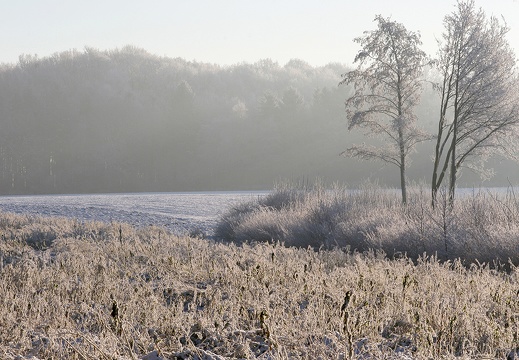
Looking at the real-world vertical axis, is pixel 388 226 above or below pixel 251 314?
above

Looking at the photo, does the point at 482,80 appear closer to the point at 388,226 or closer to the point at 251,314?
the point at 388,226

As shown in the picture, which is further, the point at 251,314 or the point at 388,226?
the point at 388,226

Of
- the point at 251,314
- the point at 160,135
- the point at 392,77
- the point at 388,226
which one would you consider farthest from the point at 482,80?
the point at 160,135

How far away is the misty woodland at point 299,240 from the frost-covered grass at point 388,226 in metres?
0.05

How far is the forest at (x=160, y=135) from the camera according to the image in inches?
2089

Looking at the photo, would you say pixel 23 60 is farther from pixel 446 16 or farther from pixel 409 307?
pixel 409 307

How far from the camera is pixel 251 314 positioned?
4.90 meters

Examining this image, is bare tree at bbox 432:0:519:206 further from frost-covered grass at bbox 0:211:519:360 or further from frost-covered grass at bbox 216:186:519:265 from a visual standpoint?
Answer: frost-covered grass at bbox 0:211:519:360

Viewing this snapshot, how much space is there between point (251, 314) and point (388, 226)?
7280mm

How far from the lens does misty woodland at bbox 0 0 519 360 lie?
4.17 meters

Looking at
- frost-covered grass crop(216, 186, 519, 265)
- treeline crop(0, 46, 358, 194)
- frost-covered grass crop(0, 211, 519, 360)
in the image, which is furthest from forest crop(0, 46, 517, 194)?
frost-covered grass crop(0, 211, 519, 360)

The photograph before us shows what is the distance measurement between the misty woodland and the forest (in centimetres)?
24

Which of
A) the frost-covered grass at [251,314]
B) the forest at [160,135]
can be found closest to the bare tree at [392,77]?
the frost-covered grass at [251,314]

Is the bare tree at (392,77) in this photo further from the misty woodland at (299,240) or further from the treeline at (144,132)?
the treeline at (144,132)
